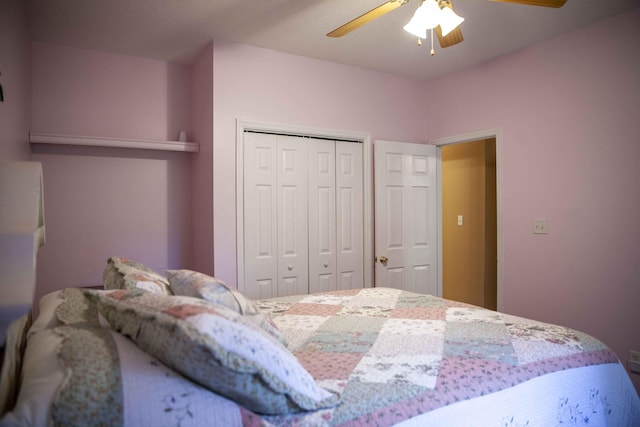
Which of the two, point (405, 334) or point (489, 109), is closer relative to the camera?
point (405, 334)

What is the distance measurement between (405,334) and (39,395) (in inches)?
50.0

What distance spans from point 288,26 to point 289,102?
2.19 feet

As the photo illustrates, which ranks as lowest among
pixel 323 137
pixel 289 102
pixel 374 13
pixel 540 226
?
pixel 540 226

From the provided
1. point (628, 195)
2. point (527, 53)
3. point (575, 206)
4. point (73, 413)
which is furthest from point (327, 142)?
point (73, 413)

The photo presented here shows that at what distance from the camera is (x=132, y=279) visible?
149 cm

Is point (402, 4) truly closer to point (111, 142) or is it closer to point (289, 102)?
point (289, 102)

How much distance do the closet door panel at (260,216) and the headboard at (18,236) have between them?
2.18 meters

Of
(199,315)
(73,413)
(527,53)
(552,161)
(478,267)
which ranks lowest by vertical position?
(478,267)

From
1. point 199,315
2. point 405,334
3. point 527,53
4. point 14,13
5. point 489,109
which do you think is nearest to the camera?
point 199,315

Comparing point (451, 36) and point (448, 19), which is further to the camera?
point (451, 36)

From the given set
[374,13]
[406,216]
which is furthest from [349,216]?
[374,13]

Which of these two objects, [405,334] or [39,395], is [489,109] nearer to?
[405,334]

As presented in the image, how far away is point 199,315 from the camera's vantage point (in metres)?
0.95

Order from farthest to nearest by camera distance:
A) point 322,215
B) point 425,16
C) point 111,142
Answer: point 322,215 < point 111,142 < point 425,16
